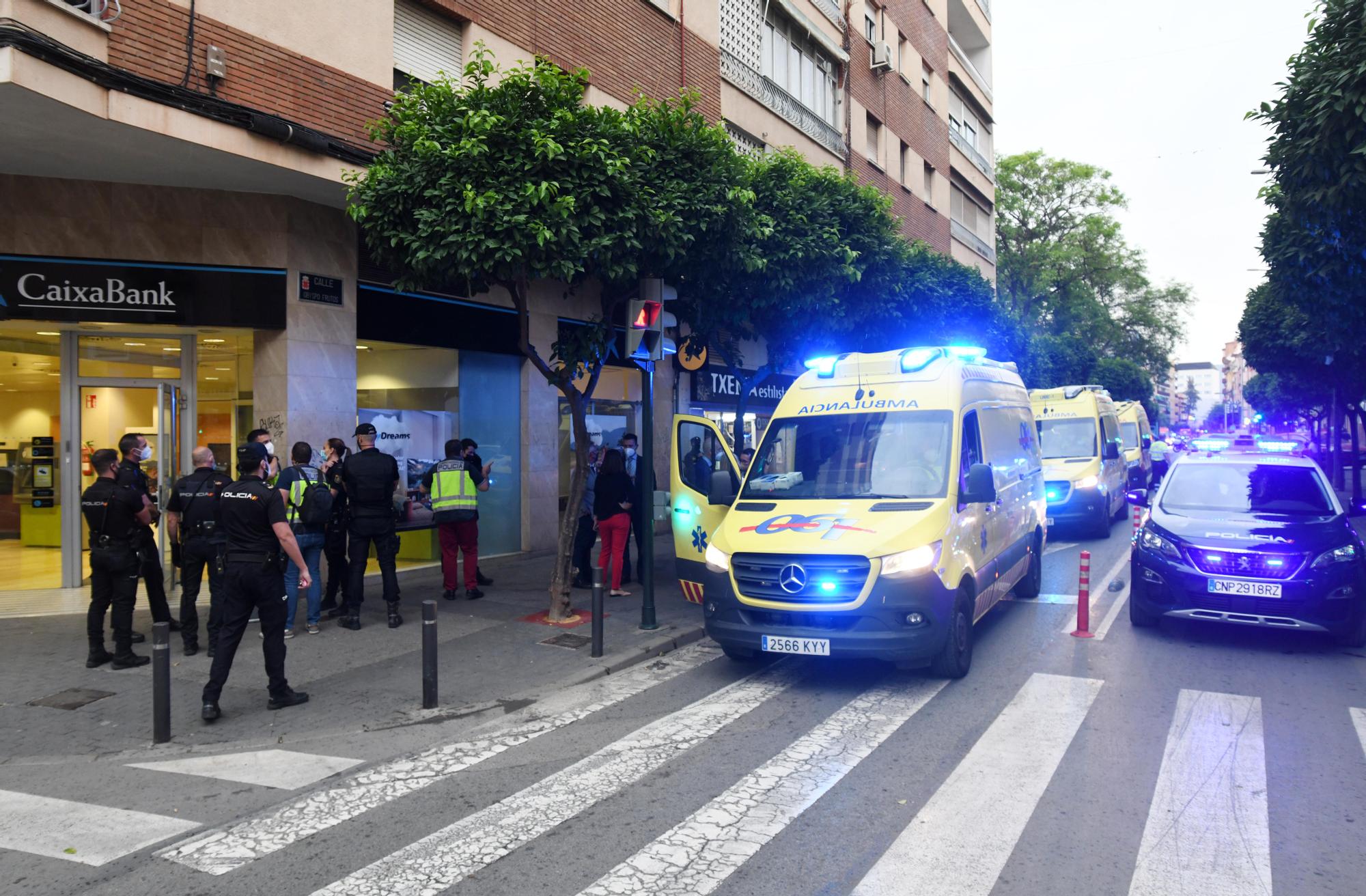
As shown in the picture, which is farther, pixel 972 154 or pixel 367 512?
pixel 972 154

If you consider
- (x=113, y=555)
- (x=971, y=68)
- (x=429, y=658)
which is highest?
(x=971, y=68)

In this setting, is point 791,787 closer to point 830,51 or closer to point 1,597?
point 1,597

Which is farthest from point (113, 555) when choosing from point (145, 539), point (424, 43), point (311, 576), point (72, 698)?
point (424, 43)

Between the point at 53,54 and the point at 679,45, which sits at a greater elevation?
the point at 679,45

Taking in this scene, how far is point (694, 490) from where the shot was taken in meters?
9.17

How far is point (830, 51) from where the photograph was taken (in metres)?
22.5

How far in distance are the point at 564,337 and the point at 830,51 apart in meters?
16.4

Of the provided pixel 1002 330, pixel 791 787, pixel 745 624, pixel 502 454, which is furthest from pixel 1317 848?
pixel 1002 330

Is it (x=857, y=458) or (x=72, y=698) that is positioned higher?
(x=857, y=458)

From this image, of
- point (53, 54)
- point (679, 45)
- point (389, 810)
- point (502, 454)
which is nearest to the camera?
point (389, 810)

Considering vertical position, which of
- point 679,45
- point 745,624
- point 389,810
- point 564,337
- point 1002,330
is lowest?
point 389,810

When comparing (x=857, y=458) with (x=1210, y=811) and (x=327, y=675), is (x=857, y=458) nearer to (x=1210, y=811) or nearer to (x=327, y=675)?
(x=1210, y=811)

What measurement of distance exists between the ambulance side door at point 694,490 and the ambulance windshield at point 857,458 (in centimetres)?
95

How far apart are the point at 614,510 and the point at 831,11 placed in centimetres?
1751
